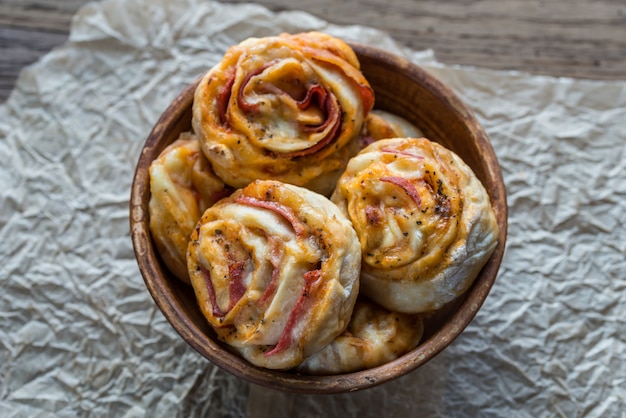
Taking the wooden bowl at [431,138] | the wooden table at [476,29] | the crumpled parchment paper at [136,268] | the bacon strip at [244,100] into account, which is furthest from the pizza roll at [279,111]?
the wooden table at [476,29]

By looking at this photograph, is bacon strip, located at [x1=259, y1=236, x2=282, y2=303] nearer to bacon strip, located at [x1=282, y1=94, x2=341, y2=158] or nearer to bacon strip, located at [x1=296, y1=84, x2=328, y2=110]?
bacon strip, located at [x1=282, y1=94, x2=341, y2=158]

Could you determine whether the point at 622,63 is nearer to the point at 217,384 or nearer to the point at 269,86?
the point at 269,86

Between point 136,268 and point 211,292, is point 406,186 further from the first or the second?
point 136,268

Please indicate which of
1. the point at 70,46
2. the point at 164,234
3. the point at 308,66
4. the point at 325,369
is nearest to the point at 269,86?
the point at 308,66

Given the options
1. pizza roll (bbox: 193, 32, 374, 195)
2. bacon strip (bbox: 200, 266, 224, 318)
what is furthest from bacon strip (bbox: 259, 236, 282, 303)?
pizza roll (bbox: 193, 32, 374, 195)

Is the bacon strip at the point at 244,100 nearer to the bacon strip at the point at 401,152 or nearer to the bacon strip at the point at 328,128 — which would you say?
the bacon strip at the point at 328,128

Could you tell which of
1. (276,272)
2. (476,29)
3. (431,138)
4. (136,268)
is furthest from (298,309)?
(476,29)
